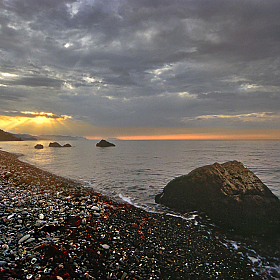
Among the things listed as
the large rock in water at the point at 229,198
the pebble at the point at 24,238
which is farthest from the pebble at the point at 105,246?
the large rock in water at the point at 229,198

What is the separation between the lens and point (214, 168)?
1354 centimetres

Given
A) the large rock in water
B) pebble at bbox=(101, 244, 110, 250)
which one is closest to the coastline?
pebble at bbox=(101, 244, 110, 250)

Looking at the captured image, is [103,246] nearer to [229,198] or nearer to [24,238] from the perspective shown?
[24,238]

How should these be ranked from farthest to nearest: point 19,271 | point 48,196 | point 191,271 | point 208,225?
point 48,196
point 208,225
point 191,271
point 19,271

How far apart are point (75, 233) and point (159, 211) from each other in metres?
6.42

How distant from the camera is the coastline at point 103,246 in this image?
527 centimetres

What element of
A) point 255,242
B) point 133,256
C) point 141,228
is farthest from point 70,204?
point 255,242

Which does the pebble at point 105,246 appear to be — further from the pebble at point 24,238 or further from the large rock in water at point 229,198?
the large rock in water at point 229,198

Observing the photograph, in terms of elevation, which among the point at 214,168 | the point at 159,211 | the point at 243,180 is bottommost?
the point at 159,211

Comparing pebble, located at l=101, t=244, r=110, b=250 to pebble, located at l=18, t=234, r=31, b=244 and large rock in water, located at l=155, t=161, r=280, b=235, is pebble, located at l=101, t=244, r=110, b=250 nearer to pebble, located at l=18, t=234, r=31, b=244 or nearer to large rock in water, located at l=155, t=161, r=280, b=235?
pebble, located at l=18, t=234, r=31, b=244

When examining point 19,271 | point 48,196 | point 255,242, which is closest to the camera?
point 19,271

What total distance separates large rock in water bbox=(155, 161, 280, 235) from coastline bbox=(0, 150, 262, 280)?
221 centimetres

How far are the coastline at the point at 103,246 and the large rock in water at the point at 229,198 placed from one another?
2.21 meters

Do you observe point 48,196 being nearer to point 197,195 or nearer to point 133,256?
point 133,256
